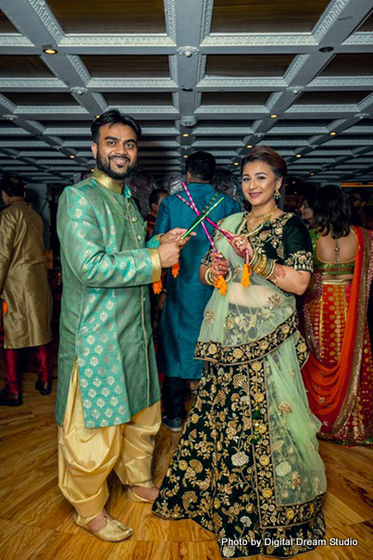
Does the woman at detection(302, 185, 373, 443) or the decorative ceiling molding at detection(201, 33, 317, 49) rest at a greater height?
the decorative ceiling molding at detection(201, 33, 317, 49)

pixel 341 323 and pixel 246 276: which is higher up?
pixel 246 276

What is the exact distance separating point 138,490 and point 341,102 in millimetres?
6106

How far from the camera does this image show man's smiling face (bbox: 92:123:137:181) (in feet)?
5.51

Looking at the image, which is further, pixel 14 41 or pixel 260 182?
pixel 14 41

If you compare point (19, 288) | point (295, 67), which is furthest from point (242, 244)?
point (295, 67)

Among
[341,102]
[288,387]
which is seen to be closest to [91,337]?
[288,387]

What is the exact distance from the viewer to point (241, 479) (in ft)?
5.31

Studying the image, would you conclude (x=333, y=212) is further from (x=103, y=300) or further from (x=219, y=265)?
(x=103, y=300)

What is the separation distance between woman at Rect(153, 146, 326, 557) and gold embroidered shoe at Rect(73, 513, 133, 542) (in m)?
0.32

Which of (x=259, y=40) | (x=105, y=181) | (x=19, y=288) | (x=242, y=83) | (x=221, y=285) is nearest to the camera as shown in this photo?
(x=221, y=285)

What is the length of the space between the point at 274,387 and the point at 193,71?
14.2ft

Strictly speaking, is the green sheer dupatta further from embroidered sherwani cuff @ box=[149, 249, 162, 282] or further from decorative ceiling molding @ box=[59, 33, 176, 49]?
decorative ceiling molding @ box=[59, 33, 176, 49]

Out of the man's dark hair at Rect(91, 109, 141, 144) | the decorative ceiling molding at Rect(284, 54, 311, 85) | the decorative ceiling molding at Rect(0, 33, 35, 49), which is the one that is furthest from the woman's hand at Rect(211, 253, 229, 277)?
the decorative ceiling molding at Rect(284, 54, 311, 85)

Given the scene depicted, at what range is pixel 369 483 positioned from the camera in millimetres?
2156
